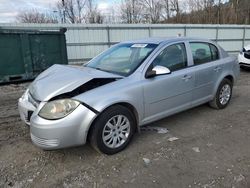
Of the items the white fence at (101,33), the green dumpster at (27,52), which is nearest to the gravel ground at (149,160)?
the green dumpster at (27,52)

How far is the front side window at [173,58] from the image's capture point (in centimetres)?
370

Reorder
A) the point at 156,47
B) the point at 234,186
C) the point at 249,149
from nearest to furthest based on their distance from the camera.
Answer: the point at 234,186, the point at 249,149, the point at 156,47

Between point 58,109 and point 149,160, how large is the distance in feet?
4.18

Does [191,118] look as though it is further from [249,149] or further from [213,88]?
[249,149]

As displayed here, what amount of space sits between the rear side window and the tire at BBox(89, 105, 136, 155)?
174cm

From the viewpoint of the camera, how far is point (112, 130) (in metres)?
3.16

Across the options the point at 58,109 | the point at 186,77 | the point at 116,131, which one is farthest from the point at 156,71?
the point at 58,109

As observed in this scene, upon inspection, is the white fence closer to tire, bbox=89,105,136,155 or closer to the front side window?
the front side window

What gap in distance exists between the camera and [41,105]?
291cm

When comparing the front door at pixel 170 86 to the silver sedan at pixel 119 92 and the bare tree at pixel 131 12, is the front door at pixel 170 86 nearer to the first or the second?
the silver sedan at pixel 119 92

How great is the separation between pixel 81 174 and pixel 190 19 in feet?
68.0

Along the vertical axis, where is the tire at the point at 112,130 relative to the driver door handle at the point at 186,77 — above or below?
below

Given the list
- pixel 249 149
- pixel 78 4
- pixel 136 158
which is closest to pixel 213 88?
pixel 249 149

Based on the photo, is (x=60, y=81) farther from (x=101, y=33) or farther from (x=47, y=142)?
(x=101, y=33)
